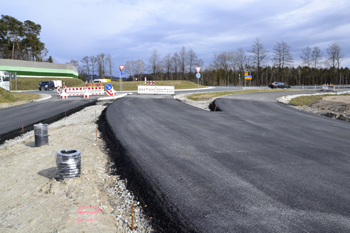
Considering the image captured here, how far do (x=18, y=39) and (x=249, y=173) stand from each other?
261 ft

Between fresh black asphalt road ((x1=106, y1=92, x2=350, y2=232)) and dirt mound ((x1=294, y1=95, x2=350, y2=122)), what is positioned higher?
dirt mound ((x1=294, y1=95, x2=350, y2=122))

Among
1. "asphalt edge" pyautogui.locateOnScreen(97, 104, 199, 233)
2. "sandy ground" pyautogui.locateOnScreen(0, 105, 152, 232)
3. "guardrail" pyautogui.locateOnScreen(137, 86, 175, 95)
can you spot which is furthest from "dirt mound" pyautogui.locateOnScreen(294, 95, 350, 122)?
"guardrail" pyautogui.locateOnScreen(137, 86, 175, 95)

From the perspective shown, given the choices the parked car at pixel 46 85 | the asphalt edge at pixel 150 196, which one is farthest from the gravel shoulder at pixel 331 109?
the parked car at pixel 46 85

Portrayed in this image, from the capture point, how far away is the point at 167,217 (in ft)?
13.8

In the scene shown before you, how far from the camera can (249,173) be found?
19.4 feet

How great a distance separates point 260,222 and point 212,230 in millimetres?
790

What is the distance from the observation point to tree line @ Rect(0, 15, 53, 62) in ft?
205

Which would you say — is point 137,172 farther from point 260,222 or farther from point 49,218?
point 260,222

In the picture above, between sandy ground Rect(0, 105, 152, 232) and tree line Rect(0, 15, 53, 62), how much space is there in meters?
69.0

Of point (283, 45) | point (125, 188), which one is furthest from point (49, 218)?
point (283, 45)

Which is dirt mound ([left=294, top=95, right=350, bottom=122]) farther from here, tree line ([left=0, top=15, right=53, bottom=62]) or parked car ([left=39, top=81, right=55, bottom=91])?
tree line ([left=0, top=15, right=53, bottom=62])

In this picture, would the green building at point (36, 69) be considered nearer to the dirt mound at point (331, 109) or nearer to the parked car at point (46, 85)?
the parked car at point (46, 85)

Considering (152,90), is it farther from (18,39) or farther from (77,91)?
(18,39)

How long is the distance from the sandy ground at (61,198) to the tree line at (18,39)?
69029 millimetres
